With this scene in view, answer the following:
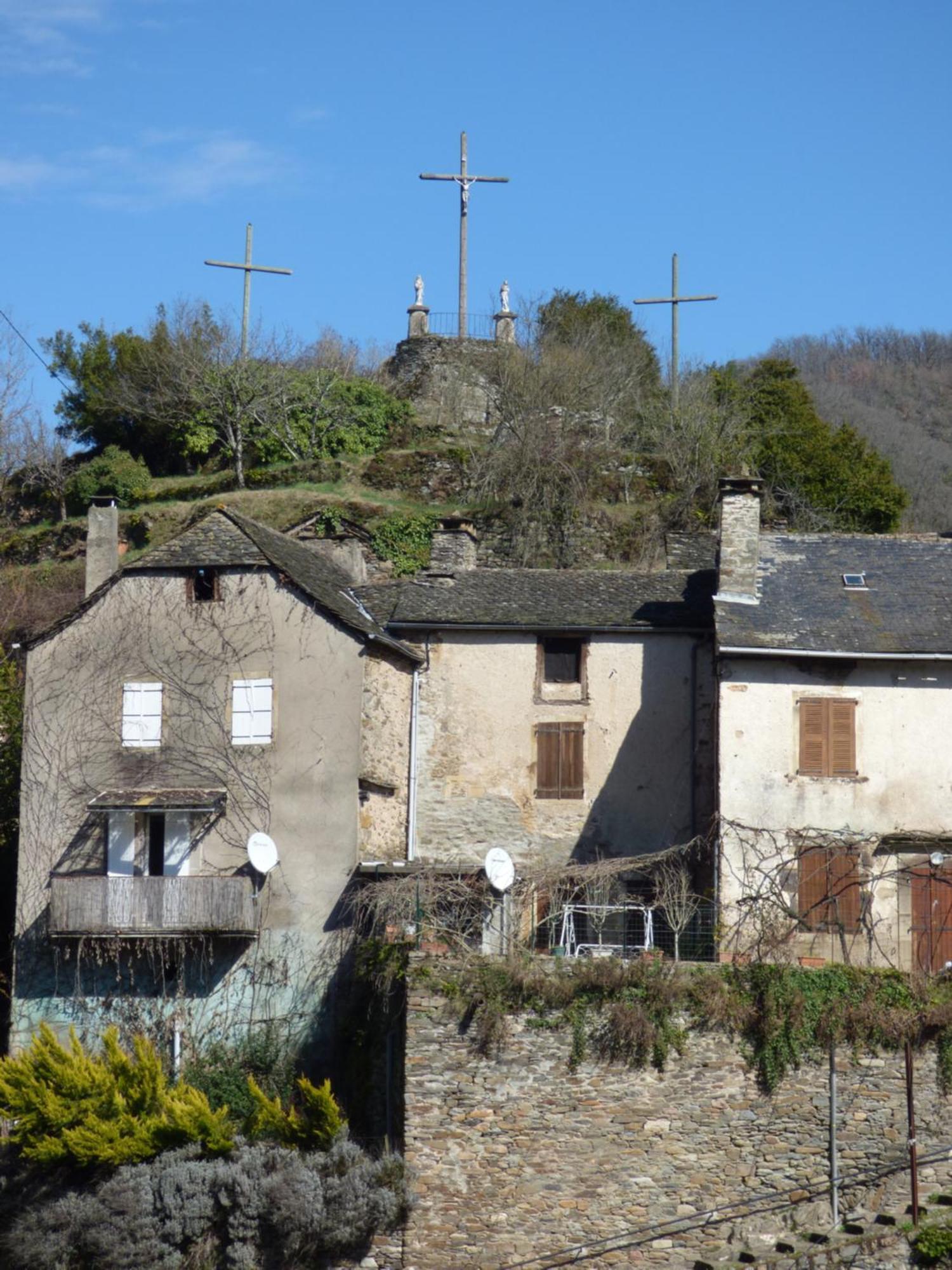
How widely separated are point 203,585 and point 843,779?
10132 mm

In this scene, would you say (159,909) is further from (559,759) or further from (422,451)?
(422,451)

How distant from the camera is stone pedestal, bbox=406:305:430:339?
49000 mm

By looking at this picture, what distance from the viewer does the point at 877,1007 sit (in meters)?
20.9

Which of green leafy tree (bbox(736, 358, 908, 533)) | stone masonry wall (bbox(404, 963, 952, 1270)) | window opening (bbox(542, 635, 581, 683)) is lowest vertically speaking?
stone masonry wall (bbox(404, 963, 952, 1270))

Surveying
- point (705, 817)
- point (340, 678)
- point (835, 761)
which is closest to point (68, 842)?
point (340, 678)

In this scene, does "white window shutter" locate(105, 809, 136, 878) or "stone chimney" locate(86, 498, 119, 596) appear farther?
"stone chimney" locate(86, 498, 119, 596)

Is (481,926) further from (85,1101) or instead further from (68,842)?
(68,842)

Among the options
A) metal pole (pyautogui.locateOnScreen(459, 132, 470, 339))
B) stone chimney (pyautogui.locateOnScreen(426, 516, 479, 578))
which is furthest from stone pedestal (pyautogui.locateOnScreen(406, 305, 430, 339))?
stone chimney (pyautogui.locateOnScreen(426, 516, 479, 578))

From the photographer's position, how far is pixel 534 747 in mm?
27500

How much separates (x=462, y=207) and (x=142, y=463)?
12070 millimetres

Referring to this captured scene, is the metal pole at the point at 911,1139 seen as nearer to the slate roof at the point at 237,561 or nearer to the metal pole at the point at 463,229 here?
the slate roof at the point at 237,561

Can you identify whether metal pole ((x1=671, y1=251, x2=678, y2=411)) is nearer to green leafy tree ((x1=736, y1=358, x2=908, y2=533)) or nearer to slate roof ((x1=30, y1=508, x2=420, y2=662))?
green leafy tree ((x1=736, y1=358, x2=908, y2=533))

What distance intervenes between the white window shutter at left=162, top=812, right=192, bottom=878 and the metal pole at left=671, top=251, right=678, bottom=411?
21408 millimetres

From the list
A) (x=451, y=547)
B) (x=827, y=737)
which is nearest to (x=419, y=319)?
(x=451, y=547)
